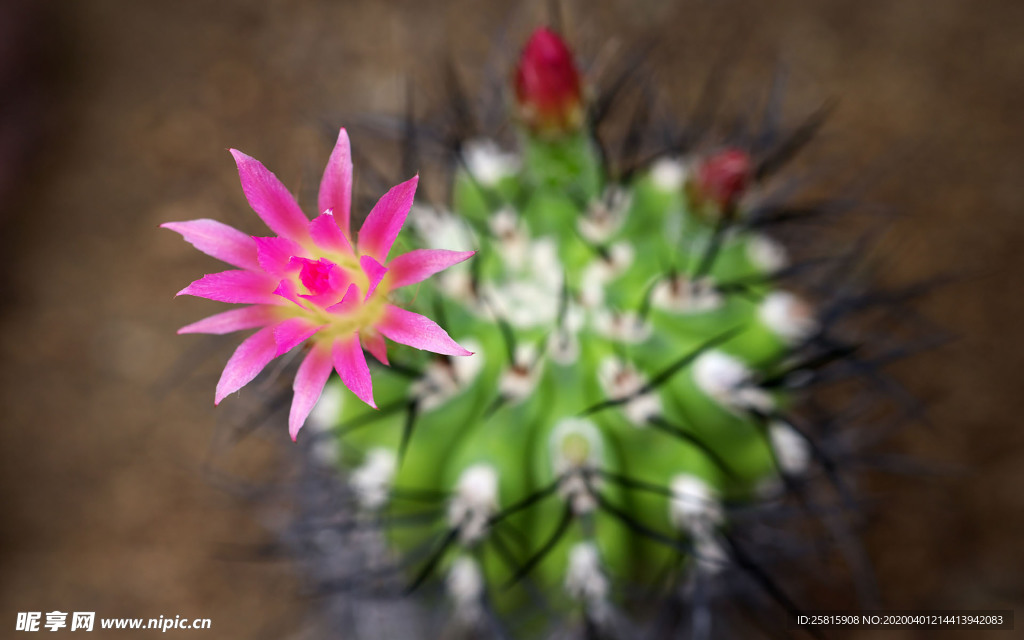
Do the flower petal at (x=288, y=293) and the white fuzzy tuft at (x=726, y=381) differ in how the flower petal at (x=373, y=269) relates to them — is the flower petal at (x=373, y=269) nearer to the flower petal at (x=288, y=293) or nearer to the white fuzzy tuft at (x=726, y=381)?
the flower petal at (x=288, y=293)

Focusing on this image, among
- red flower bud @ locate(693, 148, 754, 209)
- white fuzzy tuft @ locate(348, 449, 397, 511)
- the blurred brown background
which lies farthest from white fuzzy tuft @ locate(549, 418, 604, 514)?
the blurred brown background

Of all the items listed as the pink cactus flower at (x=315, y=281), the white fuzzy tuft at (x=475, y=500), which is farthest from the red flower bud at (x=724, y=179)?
the pink cactus flower at (x=315, y=281)

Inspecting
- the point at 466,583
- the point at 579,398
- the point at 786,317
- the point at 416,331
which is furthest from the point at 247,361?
the point at 786,317

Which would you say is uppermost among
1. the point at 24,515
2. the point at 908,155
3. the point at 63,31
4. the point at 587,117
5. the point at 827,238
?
the point at 63,31

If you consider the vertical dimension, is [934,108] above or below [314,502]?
above

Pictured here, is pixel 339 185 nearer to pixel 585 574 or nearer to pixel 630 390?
A: pixel 630 390

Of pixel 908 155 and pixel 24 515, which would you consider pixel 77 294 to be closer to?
pixel 24 515

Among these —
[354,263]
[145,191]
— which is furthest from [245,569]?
[354,263]
